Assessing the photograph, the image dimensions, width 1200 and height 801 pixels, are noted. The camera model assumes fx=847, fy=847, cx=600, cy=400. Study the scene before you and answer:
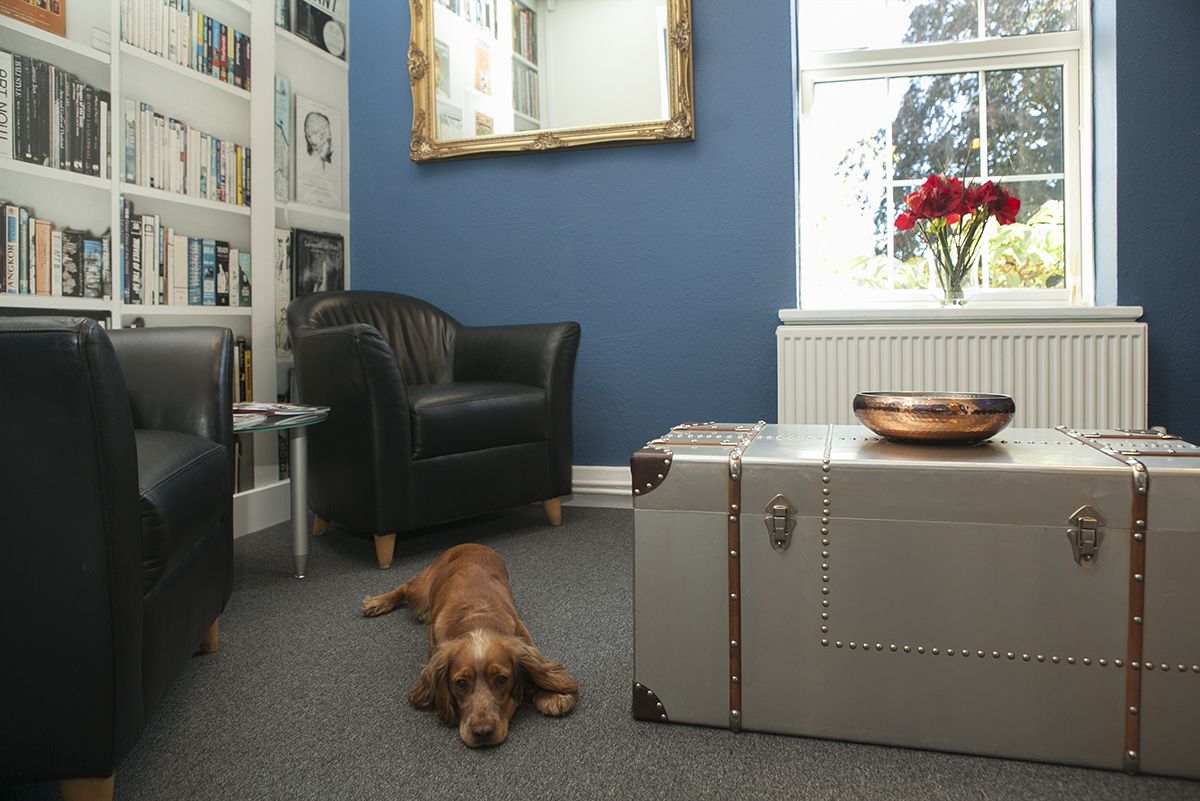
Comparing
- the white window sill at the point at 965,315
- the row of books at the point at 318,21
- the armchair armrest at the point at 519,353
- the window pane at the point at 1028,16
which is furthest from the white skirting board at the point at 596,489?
the window pane at the point at 1028,16

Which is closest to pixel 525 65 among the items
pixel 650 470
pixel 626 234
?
pixel 626 234

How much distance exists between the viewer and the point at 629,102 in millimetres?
3184

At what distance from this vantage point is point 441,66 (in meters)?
3.38

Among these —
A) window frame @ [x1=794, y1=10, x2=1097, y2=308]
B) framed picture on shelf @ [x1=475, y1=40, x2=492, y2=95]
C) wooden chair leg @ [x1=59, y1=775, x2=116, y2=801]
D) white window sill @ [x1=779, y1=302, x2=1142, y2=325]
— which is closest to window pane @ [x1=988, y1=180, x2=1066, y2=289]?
window frame @ [x1=794, y1=10, x2=1097, y2=308]

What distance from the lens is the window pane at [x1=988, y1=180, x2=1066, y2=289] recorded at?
10.1ft

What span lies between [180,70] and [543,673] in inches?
87.8

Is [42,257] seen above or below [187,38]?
below

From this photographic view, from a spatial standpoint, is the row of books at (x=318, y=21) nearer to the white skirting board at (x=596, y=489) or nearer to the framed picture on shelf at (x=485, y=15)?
the framed picture on shelf at (x=485, y=15)

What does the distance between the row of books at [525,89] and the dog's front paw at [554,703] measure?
2.45 m

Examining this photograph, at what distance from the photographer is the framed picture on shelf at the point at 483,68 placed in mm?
3334

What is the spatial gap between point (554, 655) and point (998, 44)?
2754mm

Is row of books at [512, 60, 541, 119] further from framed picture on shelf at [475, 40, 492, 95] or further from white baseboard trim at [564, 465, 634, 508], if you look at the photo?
white baseboard trim at [564, 465, 634, 508]

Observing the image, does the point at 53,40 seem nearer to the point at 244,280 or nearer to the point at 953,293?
the point at 244,280

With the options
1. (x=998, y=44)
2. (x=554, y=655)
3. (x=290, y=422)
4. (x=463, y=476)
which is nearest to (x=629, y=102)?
(x=998, y=44)
